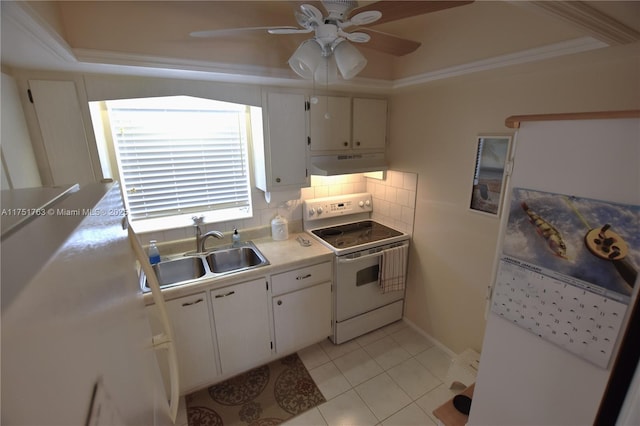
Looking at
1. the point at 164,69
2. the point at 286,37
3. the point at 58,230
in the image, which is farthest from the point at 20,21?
the point at 286,37

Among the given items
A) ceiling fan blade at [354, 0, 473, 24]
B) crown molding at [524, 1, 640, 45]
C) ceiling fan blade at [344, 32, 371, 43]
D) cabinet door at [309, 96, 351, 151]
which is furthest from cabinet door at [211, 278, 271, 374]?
crown molding at [524, 1, 640, 45]

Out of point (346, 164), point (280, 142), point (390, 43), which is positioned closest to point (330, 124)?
point (346, 164)


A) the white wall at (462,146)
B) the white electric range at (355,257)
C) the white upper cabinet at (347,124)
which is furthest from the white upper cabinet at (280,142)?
the white wall at (462,146)

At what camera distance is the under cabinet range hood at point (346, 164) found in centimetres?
234

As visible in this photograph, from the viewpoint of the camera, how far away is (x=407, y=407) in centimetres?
192

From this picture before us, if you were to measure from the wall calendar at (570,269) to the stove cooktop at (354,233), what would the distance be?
1.43m

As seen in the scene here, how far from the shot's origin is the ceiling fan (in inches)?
41.1

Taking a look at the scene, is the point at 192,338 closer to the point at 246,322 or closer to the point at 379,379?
the point at 246,322

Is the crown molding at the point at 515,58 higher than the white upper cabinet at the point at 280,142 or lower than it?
higher

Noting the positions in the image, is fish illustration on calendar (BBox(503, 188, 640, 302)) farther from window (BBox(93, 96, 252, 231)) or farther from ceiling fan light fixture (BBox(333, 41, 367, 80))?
window (BBox(93, 96, 252, 231))

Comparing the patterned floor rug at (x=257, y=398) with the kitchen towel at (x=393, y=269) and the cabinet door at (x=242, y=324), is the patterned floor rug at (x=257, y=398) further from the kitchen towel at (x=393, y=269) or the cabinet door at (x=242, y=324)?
the kitchen towel at (x=393, y=269)

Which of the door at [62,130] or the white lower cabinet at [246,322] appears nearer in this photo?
the door at [62,130]

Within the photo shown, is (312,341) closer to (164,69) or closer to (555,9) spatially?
(164,69)

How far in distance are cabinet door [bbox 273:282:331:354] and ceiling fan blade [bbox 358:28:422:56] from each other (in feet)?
5.63
